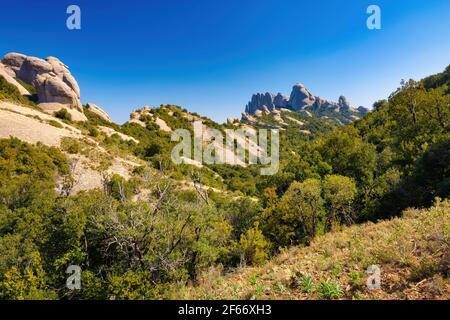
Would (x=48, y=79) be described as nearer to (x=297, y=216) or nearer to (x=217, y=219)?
(x=217, y=219)

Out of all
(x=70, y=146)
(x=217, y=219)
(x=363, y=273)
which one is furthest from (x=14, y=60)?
(x=363, y=273)

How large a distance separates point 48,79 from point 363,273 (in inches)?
2450

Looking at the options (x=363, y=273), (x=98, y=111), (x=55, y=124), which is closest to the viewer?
(x=363, y=273)

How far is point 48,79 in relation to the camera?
167ft

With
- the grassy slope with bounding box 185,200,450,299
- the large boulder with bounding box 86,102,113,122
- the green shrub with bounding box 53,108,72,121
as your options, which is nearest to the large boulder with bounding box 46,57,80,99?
the green shrub with bounding box 53,108,72,121

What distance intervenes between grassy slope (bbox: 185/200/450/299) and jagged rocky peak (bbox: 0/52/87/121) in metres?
51.6

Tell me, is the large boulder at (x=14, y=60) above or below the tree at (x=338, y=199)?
above

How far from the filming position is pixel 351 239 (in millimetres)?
11953

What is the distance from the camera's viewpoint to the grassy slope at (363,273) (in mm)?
6848

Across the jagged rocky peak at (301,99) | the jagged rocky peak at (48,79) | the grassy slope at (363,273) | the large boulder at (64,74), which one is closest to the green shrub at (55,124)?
the jagged rocky peak at (48,79)

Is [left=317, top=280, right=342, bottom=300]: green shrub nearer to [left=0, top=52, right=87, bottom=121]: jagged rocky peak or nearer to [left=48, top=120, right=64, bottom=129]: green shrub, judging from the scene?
[left=48, top=120, right=64, bottom=129]: green shrub

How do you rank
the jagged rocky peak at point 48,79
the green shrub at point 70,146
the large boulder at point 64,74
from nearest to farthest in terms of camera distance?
the green shrub at point 70,146
the jagged rocky peak at point 48,79
the large boulder at point 64,74

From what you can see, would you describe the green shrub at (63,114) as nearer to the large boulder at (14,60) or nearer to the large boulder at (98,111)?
the large boulder at (98,111)

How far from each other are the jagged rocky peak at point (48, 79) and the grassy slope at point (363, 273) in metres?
51.6
